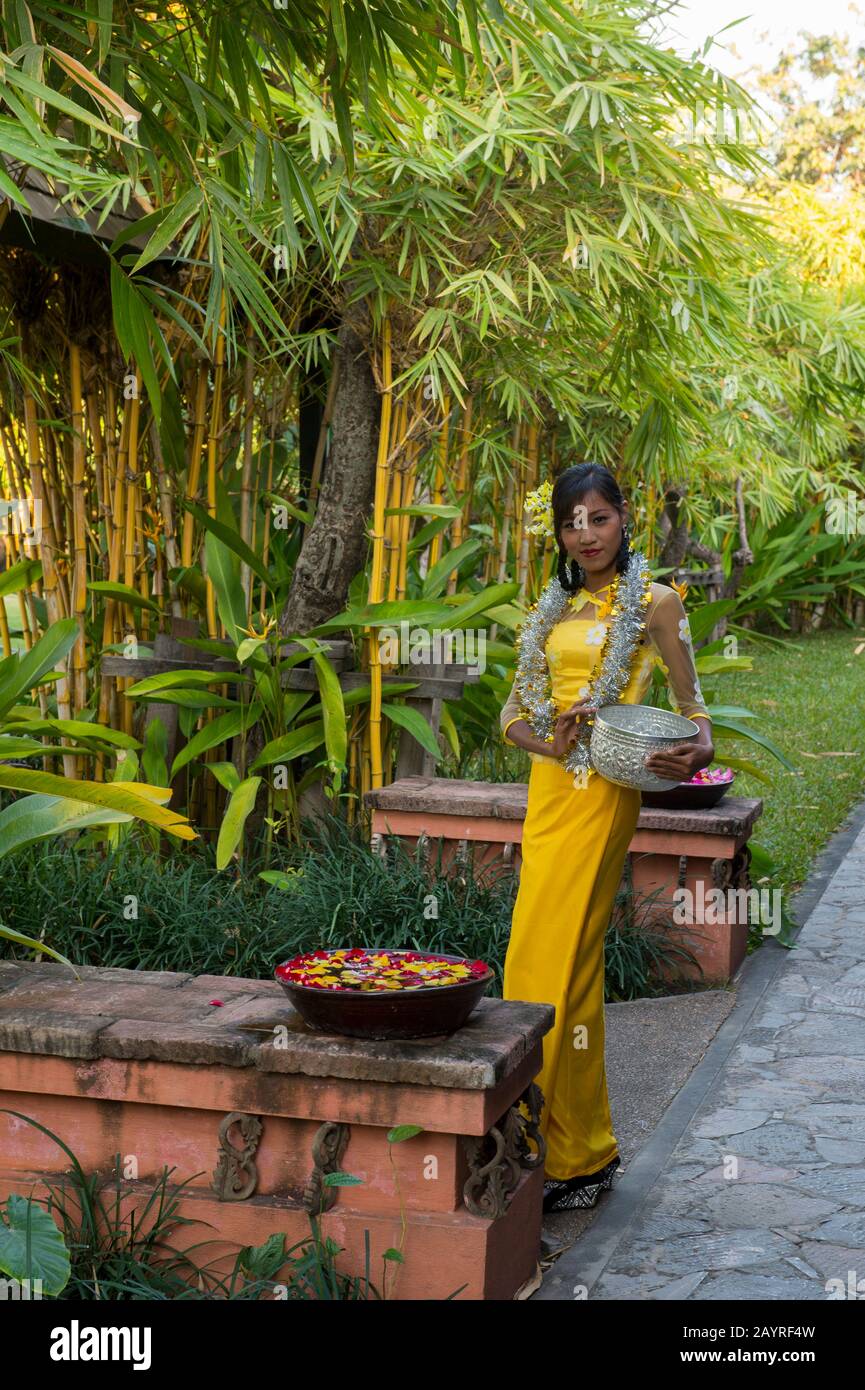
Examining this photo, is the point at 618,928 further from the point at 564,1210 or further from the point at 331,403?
the point at 331,403

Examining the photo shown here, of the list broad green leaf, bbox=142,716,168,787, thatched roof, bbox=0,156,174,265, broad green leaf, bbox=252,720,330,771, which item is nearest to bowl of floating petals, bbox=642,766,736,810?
broad green leaf, bbox=252,720,330,771

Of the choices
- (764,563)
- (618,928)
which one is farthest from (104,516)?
(764,563)

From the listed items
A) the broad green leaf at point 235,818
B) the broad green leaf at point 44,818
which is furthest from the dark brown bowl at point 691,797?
the broad green leaf at point 44,818

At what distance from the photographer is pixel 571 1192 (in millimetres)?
3082

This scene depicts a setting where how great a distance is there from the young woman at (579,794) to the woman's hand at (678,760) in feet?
0.12

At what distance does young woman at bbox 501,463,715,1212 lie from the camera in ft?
9.84

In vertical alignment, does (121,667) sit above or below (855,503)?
below

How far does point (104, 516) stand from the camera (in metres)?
5.07

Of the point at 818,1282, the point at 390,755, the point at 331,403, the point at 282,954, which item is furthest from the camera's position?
the point at 331,403

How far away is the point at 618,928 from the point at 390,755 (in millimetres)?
1099

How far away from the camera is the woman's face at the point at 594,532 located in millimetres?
2969

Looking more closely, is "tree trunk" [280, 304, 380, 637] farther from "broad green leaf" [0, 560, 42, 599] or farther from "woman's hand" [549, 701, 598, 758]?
"woman's hand" [549, 701, 598, 758]

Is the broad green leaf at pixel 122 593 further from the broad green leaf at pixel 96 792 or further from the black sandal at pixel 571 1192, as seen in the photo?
the black sandal at pixel 571 1192

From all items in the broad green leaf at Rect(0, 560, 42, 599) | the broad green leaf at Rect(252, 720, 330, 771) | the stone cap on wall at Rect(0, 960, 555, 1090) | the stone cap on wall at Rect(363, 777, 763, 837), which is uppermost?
the broad green leaf at Rect(0, 560, 42, 599)
